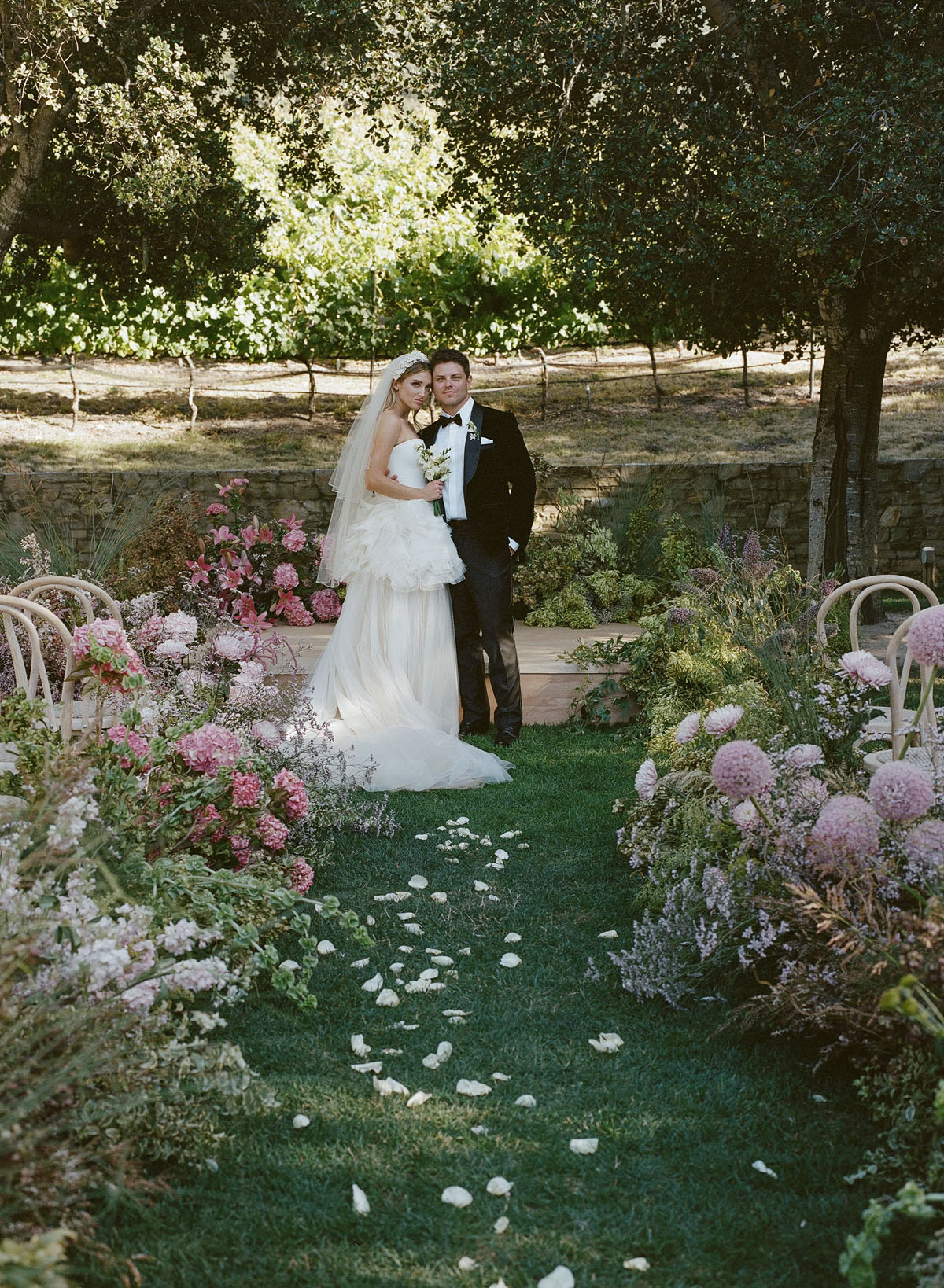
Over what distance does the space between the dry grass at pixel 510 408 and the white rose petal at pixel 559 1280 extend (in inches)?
440

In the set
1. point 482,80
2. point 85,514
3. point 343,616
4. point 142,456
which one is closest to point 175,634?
point 343,616

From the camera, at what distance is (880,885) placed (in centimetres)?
275

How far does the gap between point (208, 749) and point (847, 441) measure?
23.0 ft

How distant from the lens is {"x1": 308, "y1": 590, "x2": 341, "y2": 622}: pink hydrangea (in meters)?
8.37

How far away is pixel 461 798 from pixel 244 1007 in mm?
2163

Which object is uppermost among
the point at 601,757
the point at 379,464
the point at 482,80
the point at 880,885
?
the point at 482,80

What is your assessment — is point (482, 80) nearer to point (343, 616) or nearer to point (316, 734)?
point (343, 616)

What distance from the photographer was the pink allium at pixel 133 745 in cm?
328

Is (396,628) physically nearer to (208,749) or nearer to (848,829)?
(208,749)

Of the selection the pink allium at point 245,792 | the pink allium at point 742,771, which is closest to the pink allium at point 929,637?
the pink allium at point 742,771

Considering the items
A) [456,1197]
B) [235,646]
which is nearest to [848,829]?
[456,1197]

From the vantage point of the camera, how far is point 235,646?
4676 mm

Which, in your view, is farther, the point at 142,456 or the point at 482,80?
the point at 142,456

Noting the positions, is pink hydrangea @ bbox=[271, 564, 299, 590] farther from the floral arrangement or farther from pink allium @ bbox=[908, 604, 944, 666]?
pink allium @ bbox=[908, 604, 944, 666]
